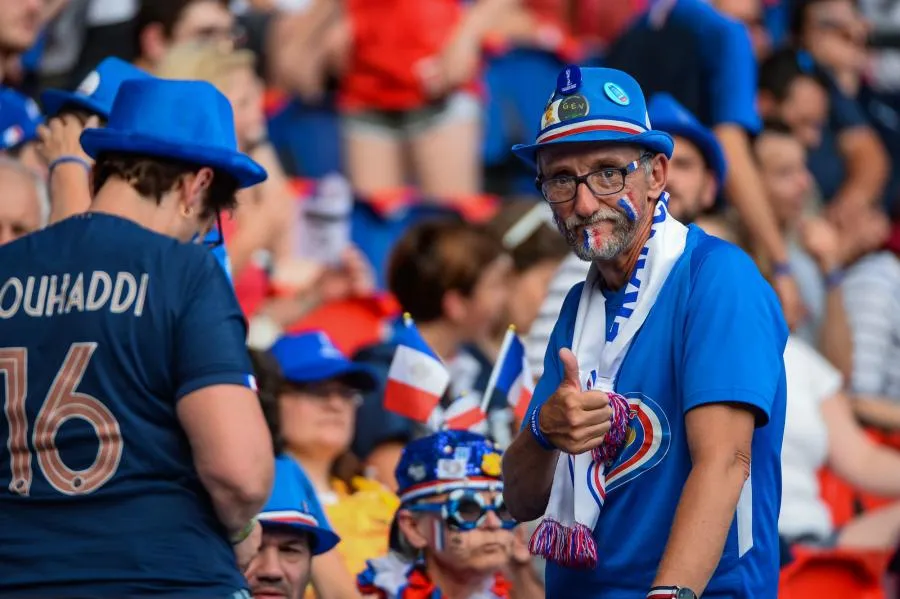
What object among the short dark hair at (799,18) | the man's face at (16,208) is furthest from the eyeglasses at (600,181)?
the short dark hair at (799,18)

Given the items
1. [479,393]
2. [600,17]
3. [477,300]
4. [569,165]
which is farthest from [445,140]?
[569,165]

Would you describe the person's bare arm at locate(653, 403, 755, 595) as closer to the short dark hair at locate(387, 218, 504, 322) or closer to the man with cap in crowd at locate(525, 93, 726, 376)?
the man with cap in crowd at locate(525, 93, 726, 376)

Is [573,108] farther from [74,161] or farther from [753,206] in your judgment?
[753,206]

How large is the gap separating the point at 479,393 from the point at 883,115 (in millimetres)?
6001

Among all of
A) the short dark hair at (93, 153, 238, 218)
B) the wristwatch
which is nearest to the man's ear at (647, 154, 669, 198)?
the wristwatch

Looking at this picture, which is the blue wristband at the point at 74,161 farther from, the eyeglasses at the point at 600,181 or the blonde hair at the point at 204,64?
the eyeglasses at the point at 600,181

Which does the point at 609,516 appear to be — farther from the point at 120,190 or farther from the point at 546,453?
the point at 120,190

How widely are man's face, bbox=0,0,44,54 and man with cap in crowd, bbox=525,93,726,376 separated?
2673mm

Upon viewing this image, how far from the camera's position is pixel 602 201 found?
3.83 m

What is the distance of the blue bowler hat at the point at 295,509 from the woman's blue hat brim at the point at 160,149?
50.3 inches

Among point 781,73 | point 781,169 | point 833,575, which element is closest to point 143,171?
point 833,575

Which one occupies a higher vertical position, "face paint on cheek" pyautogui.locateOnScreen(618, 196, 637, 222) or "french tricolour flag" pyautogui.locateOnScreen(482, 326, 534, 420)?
"face paint on cheek" pyautogui.locateOnScreen(618, 196, 637, 222)

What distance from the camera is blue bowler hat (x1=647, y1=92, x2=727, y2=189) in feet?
19.4

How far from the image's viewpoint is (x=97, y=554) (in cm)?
357
